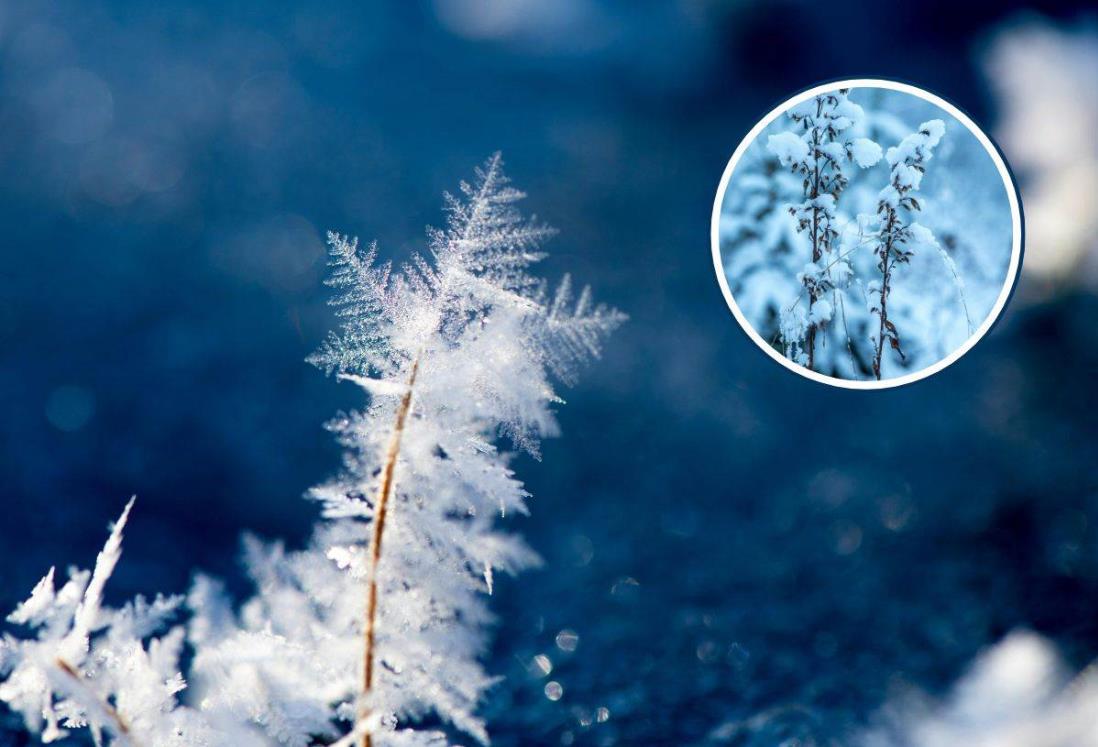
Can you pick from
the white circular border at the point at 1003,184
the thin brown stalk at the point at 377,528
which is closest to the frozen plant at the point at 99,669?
the thin brown stalk at the point at 377,528

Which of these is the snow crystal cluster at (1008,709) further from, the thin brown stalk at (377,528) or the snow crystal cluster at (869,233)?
the thin brown stalk at (377,528)

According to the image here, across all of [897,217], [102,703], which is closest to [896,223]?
[897,217]

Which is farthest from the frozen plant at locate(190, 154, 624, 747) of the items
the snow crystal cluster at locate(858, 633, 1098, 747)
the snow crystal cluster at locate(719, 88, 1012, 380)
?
the snow crystal cluster at locate(858, 633, 1098, 747)

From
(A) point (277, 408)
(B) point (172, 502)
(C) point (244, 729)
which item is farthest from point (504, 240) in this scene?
(B) point (172, 502)

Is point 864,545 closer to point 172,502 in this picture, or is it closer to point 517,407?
point 517,407

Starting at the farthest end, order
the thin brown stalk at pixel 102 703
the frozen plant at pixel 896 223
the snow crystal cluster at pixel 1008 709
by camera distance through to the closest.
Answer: the snow crystal cluster at pixel 1008 709 → the frozen plant at pixel 896 223 → the thin brown stalk at pixel 102 703

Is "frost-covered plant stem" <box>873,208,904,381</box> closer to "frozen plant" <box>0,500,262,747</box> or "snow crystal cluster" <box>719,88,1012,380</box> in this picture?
"snow crystal cluster" <box>719,88,1012,380</box>

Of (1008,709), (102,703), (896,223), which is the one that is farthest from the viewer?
(1008,709)

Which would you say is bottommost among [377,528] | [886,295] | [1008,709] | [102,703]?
[102,703]

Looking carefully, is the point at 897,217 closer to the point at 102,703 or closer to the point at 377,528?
the point at 377,528
